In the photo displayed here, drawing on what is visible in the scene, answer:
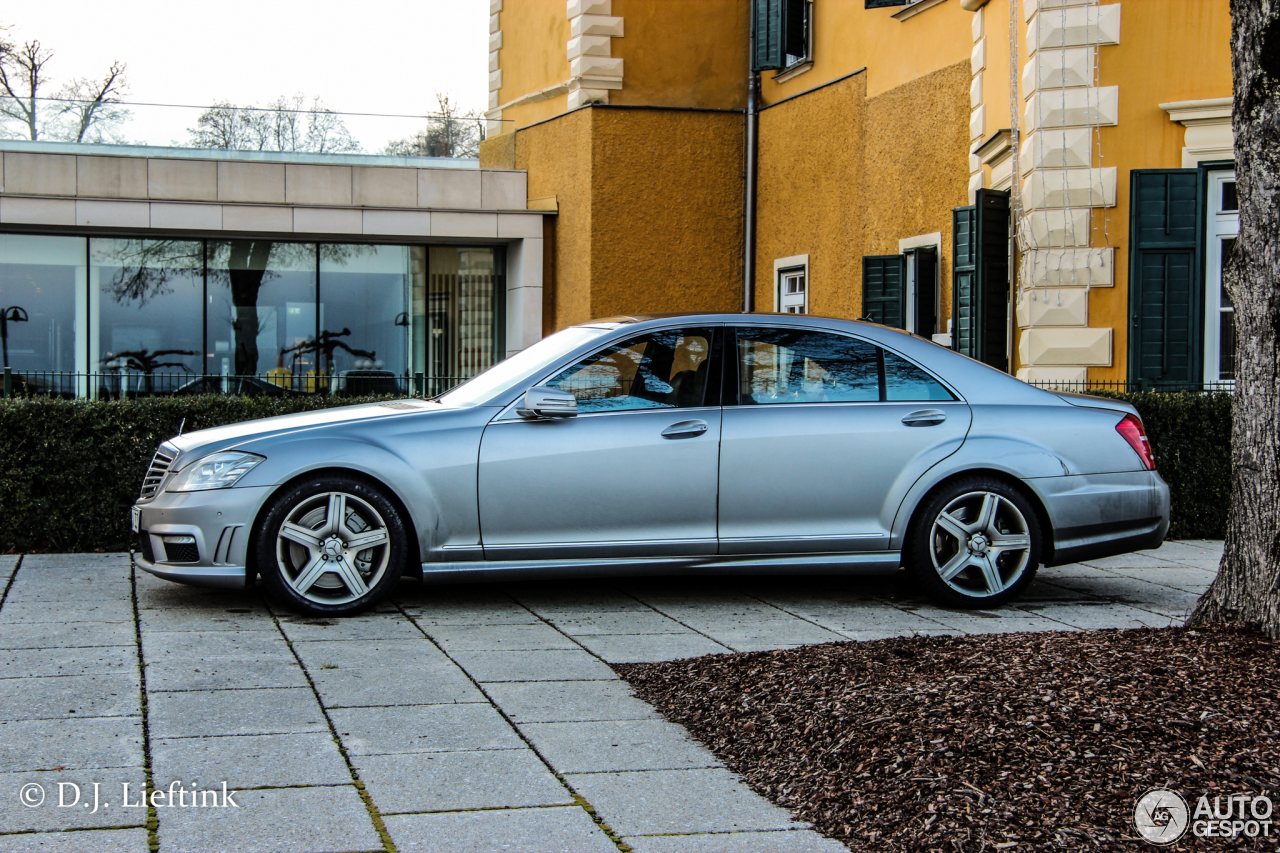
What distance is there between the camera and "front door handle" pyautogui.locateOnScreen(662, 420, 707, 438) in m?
6.50

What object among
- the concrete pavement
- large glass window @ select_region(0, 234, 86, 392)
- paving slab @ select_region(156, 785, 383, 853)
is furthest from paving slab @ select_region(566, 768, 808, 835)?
large glass window @ select_region(0, 234, 86, 392)

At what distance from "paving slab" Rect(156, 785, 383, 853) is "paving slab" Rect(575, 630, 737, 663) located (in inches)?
78.4

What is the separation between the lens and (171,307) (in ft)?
66.5

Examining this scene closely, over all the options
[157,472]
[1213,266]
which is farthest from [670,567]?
[1213,266]

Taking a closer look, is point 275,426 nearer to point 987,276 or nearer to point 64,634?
point 64,634

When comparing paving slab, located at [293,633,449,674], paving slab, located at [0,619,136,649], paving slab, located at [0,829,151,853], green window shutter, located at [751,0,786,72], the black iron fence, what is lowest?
paving slab, located at [0,829,151,853]

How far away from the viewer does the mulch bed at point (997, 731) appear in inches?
133

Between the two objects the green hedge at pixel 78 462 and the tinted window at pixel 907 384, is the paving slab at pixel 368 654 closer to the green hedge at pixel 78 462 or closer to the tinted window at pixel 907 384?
the tinted window at pixel 907 384

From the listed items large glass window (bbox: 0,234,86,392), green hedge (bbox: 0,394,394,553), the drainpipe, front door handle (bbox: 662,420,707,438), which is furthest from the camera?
large glass window (bbox: 0,234,86,392)

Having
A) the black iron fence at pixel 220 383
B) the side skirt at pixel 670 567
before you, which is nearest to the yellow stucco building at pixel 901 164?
the black iron fence at pixel 220 383

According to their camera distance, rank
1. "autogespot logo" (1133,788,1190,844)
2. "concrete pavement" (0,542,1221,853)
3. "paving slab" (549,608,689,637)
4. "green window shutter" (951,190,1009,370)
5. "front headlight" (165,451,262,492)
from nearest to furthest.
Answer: "autogespot logo" (1133,788,1190,844), "concrete pavement" (0,542,1221,853), "paving slab" (549,608,689,637), "front headlight" (165,451,262,492), "green window shutter" (951,190,1009,370)

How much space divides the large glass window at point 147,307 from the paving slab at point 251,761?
1674cm

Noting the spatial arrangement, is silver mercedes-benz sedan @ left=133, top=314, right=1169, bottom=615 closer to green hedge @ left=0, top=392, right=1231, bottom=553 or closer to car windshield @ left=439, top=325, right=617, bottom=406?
car windshield @ left=439, top=325, right=617, bottom=406

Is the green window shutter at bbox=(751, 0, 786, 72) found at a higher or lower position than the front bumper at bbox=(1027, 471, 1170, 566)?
higher
